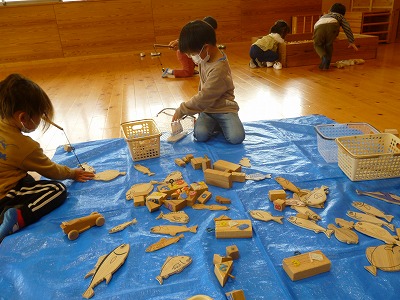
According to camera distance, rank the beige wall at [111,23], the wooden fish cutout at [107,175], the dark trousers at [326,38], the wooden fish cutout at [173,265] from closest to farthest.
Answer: the wooden fish cutout at [173,265] → the wooden fish cutout at [107,175] → the dark trousers at [326,38] → the beige wall at [111,23]

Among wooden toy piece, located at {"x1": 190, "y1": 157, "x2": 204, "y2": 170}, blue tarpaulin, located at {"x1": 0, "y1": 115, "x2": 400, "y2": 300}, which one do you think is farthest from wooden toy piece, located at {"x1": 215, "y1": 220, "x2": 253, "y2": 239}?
wooden toy piece, located at {"x1": 190, "y1": 157, "x2": 204, "y2": 170}

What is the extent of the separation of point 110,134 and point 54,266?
43.7 inches

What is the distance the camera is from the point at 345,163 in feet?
4.32

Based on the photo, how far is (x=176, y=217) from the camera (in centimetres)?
112

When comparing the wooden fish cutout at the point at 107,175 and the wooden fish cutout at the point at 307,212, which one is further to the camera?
the wooden fish cutout at the point at 107,175

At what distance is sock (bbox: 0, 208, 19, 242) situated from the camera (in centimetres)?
109

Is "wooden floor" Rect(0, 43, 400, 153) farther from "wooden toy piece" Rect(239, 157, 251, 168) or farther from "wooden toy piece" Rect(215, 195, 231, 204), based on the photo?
"wooden toy piece" Rect(215, 195, 231, 204)

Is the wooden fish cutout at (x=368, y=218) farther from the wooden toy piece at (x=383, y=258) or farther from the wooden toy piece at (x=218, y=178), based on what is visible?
the wooden toy piece at (x=218, y=178)

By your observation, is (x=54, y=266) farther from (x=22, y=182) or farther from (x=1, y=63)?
(x=1, y=63)

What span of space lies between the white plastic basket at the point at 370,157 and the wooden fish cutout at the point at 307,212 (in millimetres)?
285

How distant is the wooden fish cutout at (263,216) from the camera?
108 cm

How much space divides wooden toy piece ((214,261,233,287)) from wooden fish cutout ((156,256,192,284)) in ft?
0.30

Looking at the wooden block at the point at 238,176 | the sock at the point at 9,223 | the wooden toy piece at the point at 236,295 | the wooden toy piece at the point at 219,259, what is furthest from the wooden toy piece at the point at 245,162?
the sock at the point at 9,223

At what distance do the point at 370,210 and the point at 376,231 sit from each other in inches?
4.4
